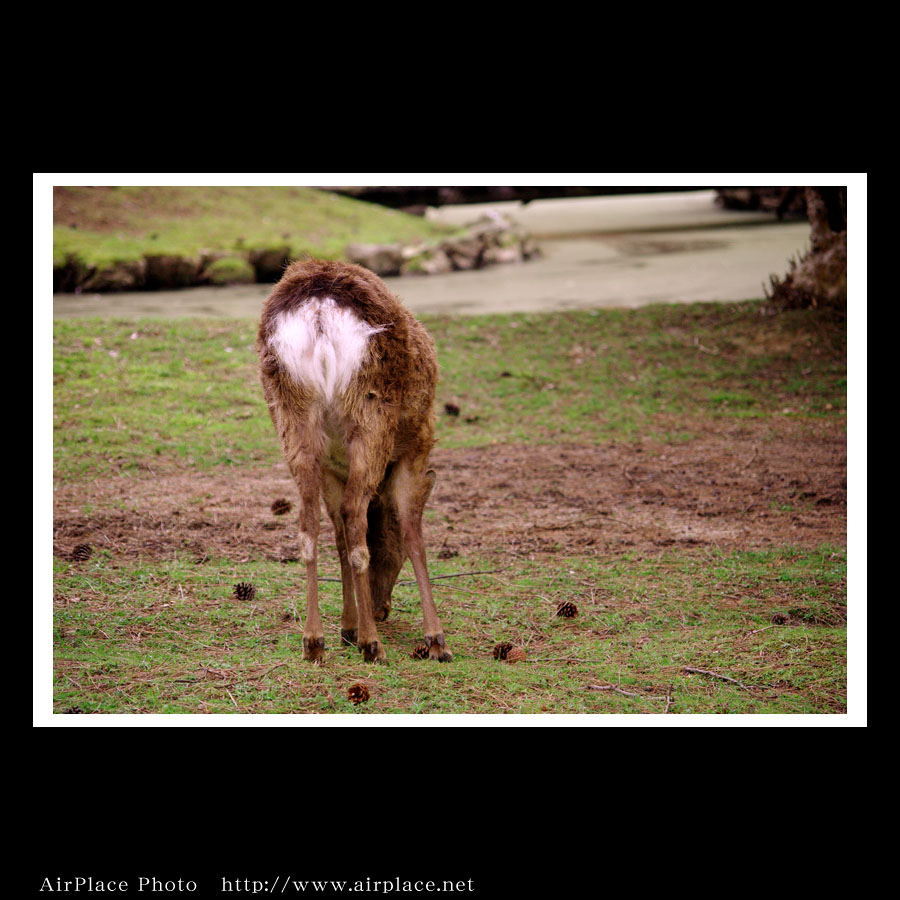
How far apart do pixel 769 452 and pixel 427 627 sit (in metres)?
4.51

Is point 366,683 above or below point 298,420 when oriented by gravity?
below

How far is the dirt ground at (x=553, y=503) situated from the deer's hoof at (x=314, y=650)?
5.30 feet

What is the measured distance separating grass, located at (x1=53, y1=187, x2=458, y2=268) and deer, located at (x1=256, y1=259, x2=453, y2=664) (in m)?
8.01

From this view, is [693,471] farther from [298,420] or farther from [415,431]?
[298,420]

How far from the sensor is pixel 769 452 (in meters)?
8.52

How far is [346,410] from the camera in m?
4.84

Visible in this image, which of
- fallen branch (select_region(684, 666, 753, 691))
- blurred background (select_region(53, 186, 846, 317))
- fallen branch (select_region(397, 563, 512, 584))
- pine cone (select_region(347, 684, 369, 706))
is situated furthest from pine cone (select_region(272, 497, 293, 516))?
blurred background (select_region(53, 186, 846, 317))

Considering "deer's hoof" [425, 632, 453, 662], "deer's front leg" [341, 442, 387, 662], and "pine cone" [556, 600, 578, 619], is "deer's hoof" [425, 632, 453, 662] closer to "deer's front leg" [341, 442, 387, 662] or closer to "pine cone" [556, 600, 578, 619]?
"deer's front leg" [341, 442, 387, 662]

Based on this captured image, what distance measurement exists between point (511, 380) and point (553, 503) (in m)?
2.70

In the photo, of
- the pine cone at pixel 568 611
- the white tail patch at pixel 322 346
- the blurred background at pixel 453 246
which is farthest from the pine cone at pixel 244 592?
the blurred background at pixel 453 246

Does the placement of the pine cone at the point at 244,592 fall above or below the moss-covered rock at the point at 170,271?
below

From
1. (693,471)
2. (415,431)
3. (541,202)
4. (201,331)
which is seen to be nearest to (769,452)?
(693,471)

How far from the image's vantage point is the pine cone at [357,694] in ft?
14.9

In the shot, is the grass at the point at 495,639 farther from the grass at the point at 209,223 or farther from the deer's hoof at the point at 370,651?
the grass at the point at 209,223
